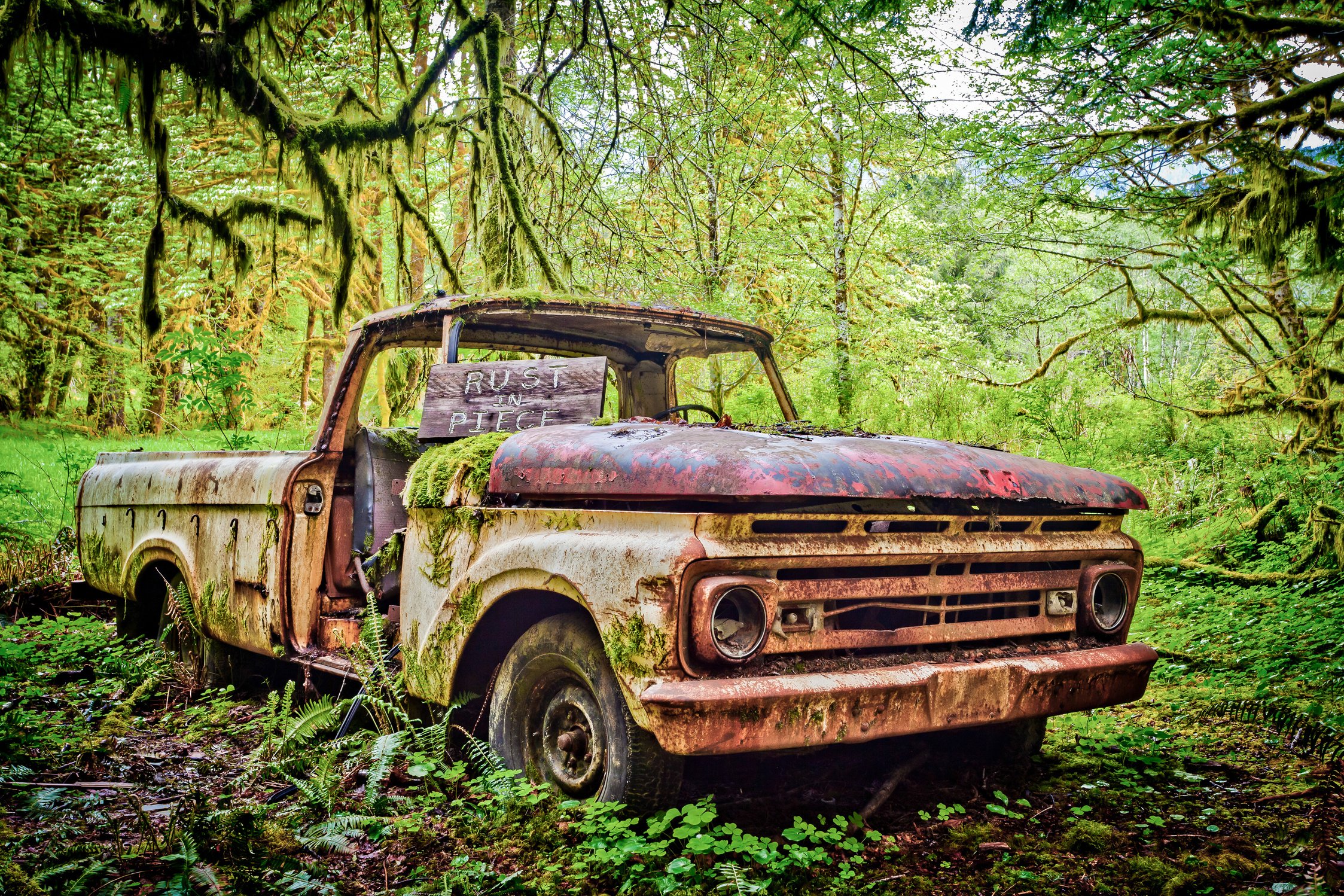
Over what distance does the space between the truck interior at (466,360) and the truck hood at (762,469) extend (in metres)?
0.82

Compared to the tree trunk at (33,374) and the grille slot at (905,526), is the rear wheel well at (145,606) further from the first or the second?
the tree trunk at (33,374)

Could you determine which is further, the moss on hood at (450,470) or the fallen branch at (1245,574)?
the fallen branch at (1245,574)

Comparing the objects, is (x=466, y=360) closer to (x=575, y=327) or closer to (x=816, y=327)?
(x=575, y=327)

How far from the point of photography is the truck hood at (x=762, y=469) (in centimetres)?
238

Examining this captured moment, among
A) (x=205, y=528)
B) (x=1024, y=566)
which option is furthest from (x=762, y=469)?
(x=205, y=528)

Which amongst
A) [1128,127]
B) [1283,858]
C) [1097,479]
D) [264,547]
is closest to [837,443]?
[1097,479]

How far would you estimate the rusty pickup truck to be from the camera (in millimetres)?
2338

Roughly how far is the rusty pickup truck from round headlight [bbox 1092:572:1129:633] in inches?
0.5

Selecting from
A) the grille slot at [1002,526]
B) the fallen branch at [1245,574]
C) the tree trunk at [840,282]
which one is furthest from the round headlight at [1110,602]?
the tree trunk at [840,282]

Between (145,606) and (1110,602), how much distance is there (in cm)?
504

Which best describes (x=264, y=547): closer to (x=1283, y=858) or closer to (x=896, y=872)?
(x=896, y=872)

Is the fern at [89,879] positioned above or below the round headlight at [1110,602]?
below

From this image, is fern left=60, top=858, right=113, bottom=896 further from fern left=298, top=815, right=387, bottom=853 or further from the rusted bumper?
the rusted bumper

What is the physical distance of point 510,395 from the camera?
3.47 metres
